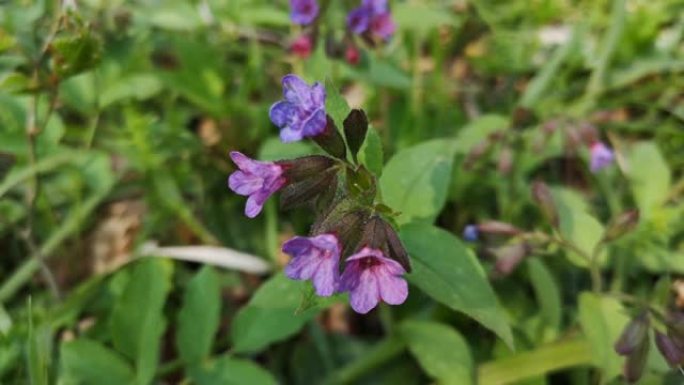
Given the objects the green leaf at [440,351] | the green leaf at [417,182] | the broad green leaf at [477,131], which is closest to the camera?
the green leaf at [417,182]

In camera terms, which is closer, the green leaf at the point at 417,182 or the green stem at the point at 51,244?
the green leaf at the point at 417,182

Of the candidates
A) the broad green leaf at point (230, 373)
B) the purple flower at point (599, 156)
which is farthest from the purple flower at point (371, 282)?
the purple flower at point (599, 156)

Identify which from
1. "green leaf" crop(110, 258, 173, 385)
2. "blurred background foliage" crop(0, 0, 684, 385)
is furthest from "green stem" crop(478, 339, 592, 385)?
"green leaf" crop(110, 258, 173, 385)

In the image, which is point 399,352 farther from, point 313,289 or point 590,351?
point 313,289

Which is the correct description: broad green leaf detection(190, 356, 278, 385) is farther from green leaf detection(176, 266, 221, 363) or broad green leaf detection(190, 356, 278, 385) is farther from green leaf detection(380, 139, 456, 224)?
green leaf detection(380, 139, 456, 224)

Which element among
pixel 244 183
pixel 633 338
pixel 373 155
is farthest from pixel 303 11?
pixel 633 338

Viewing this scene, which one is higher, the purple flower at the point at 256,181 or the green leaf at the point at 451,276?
the purple flower at the point at 256,181

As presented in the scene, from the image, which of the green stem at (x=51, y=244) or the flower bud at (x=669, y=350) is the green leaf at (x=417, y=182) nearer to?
the flower bud at (x=669, y=350)
